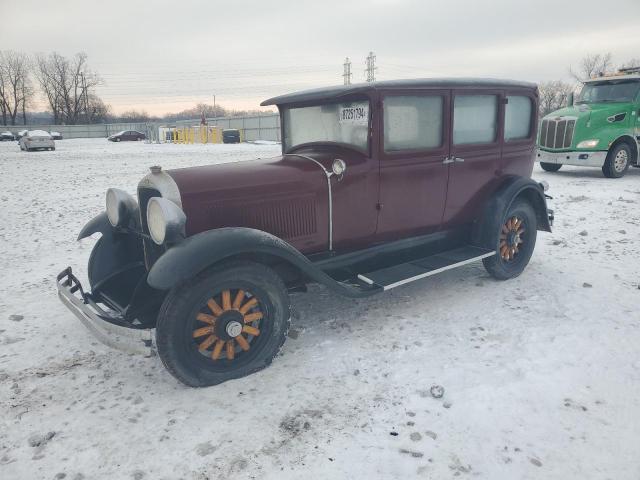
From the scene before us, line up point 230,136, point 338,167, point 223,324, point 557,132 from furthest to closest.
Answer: point 230,136 < point 557,132 < point 338,167 < point 223,324

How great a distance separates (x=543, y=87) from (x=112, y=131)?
60816mm

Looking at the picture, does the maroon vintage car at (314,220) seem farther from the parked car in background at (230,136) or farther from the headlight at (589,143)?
the parked car in background at (230,136)

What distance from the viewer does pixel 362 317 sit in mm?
3877

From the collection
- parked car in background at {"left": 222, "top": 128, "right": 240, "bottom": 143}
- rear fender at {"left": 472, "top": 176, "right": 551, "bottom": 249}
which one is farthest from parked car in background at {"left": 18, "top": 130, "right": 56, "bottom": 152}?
rear fender at {"left": 472, "top": 176, "right": 551, "bottom": 249}

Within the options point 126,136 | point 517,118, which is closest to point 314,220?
point 517,118

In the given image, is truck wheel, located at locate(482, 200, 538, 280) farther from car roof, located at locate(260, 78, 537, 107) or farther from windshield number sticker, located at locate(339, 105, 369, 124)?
windshield number sticker, located at locate(339, 105, 369, 124)

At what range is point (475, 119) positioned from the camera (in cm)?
425

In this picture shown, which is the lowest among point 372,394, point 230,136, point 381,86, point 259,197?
point 372,394

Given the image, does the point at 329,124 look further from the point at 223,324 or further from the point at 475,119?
the point at 223,324

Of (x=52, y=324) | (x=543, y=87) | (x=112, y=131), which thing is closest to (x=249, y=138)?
(x=112, y=131)

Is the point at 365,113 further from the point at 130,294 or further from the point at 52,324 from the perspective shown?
the point at 52,324

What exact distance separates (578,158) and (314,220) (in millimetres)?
9755

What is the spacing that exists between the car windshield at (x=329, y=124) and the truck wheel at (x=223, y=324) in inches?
57.5

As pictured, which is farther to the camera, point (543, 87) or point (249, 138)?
point (543, 87)
